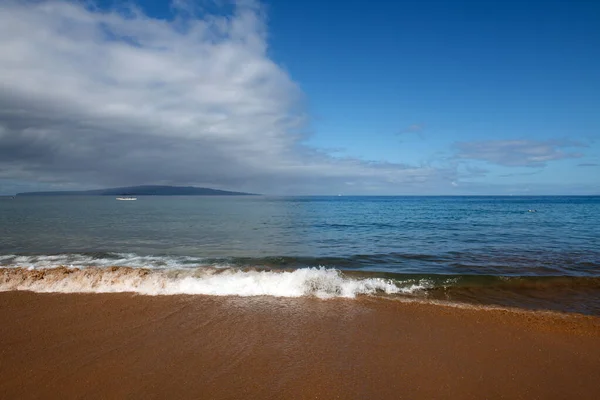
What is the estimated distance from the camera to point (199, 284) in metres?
10.0

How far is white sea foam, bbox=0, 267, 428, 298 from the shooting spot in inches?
380

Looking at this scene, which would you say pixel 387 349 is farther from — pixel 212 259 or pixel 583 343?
pixel 212 259

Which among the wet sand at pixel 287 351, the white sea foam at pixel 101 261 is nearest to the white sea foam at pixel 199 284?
the wet sand at pixel 287 351

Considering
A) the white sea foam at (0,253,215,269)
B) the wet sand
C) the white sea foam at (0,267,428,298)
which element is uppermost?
the white sea foam at (0,267,428,298)

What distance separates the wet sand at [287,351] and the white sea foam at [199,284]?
2.61ft

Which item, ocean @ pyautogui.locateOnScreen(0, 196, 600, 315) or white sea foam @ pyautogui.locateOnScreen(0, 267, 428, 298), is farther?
ocean @ pyautogui.locateOnScreen(0, 196, 600, 315)

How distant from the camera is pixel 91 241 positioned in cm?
2145

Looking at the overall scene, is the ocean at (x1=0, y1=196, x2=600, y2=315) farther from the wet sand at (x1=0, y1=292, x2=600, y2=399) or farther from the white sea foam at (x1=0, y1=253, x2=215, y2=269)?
the wet sand at (x1=0, y1=292, x2=600, y2=399)

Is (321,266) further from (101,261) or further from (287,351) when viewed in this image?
(101,261)

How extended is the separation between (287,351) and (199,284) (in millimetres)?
4805

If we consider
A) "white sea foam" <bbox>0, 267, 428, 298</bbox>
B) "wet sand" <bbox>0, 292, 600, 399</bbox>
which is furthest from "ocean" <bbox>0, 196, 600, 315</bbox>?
"wet sand" <bbox>0, 292, 600, 399</bbox>

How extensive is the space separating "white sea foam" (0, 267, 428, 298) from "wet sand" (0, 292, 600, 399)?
797 millimetres

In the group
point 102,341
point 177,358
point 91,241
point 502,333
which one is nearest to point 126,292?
point 102,341

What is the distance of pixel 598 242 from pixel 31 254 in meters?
33.7
